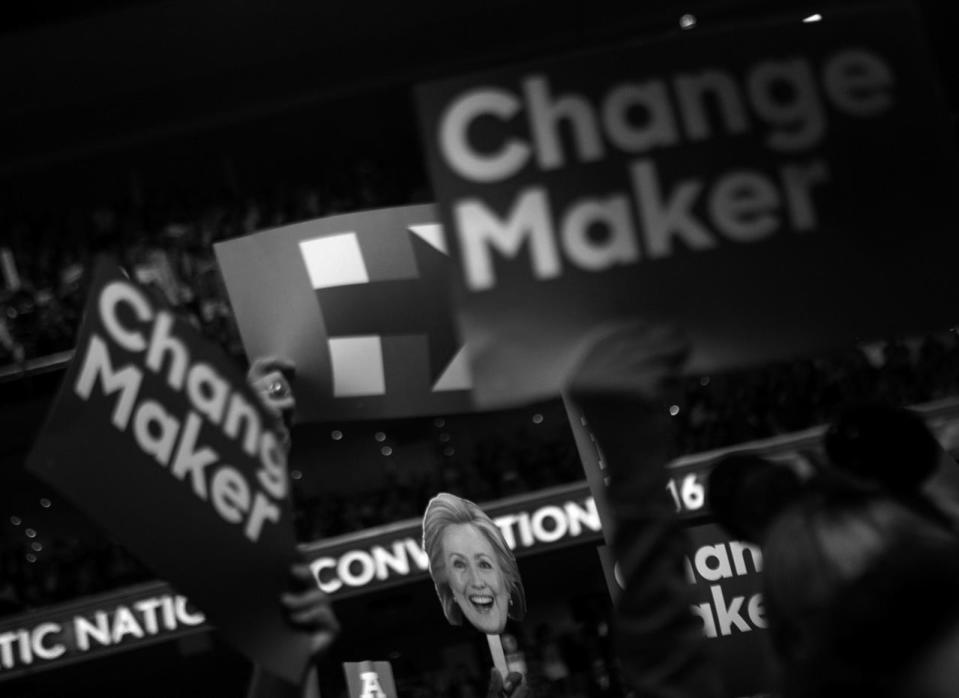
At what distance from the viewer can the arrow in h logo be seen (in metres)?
2.62

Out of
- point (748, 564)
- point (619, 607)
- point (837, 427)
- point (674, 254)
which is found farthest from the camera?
point (748, 564)

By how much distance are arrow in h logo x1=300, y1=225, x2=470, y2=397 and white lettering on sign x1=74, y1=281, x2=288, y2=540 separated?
3.23 ft

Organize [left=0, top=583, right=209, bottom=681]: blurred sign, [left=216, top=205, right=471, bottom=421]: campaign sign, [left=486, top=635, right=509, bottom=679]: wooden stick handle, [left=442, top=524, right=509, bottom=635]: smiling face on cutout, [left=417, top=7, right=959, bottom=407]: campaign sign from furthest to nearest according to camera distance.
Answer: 1. [left=0, top=583, right=209, bottom=681]: blurred sign
2. [left=442, top=524, right=509, bottom=635]: smiling face on cutout
3. [left=486, top=635, right=509, bottom=679]: wooden stick handle
4. [left=216, top=205, right=471, bottom=421]: campaign sign
5. [left=417, top=7, right=959, bottom=407]: campaign sign

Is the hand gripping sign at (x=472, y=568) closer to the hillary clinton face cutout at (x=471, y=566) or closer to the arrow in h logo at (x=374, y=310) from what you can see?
the hillary clinton face cutout at (x=471, y=566)

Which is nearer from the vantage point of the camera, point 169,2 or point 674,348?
point 674,348

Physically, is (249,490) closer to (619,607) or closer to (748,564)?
(619,607)

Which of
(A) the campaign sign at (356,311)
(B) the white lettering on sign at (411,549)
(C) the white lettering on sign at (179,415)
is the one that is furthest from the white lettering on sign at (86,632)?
(C) the white lettering on sign at (179,415)

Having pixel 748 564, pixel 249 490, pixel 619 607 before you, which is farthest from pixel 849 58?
pixel 748 564

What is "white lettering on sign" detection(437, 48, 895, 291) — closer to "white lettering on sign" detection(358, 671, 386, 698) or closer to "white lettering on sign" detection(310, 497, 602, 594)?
"white lettering on sign" detection(358, 671, 386, 698)

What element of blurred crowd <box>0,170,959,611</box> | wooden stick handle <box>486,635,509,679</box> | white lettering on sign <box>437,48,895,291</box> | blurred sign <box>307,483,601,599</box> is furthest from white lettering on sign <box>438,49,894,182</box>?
blurred crowd <box>0,170,959,611</box>

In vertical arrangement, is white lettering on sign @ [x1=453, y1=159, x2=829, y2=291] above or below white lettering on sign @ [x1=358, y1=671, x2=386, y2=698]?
above

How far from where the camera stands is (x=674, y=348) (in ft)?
4.00

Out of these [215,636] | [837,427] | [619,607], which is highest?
[215,636]

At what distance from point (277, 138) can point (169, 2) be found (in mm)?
3217
